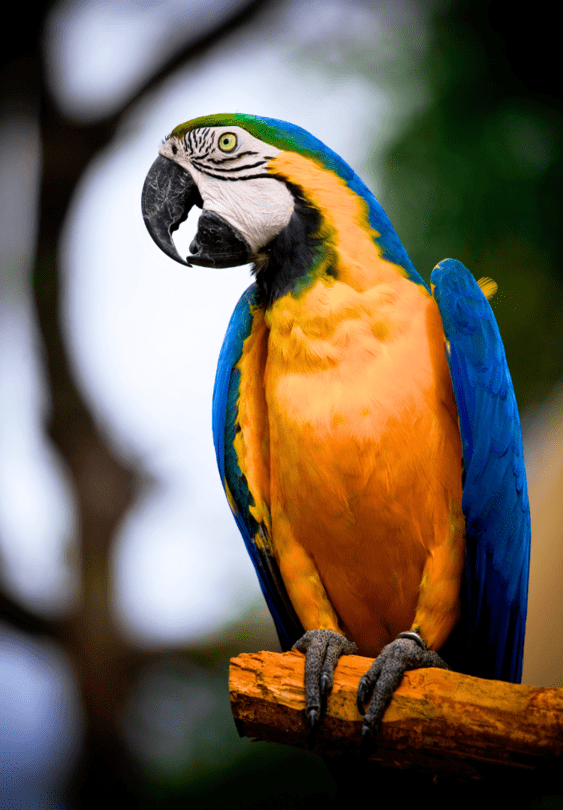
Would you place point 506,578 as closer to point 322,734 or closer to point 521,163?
point 322,734

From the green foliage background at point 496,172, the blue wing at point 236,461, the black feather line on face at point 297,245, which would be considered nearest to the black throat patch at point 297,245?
the black feather line on face at point 297,245

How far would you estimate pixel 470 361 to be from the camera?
1.28 metres

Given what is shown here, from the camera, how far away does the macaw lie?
1287 mm

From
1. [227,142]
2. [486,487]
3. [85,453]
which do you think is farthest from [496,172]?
→ [85,453]

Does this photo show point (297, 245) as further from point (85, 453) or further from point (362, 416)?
point (85, 453)

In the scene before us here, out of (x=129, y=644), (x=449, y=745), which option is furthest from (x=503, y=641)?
(x=129, y=644)

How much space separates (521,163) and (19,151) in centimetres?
242

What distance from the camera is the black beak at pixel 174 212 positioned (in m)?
1.41

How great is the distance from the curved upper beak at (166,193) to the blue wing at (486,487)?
616 millimetres

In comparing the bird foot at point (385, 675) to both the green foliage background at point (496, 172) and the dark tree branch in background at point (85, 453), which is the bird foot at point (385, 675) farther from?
the dark tree branch in background at point (85, 453)

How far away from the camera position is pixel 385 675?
3.68 ft

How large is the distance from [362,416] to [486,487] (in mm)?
292

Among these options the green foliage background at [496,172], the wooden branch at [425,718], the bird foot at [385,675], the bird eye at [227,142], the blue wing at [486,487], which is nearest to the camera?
the wooden branch at [425,718]

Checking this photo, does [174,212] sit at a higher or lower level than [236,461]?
higher
